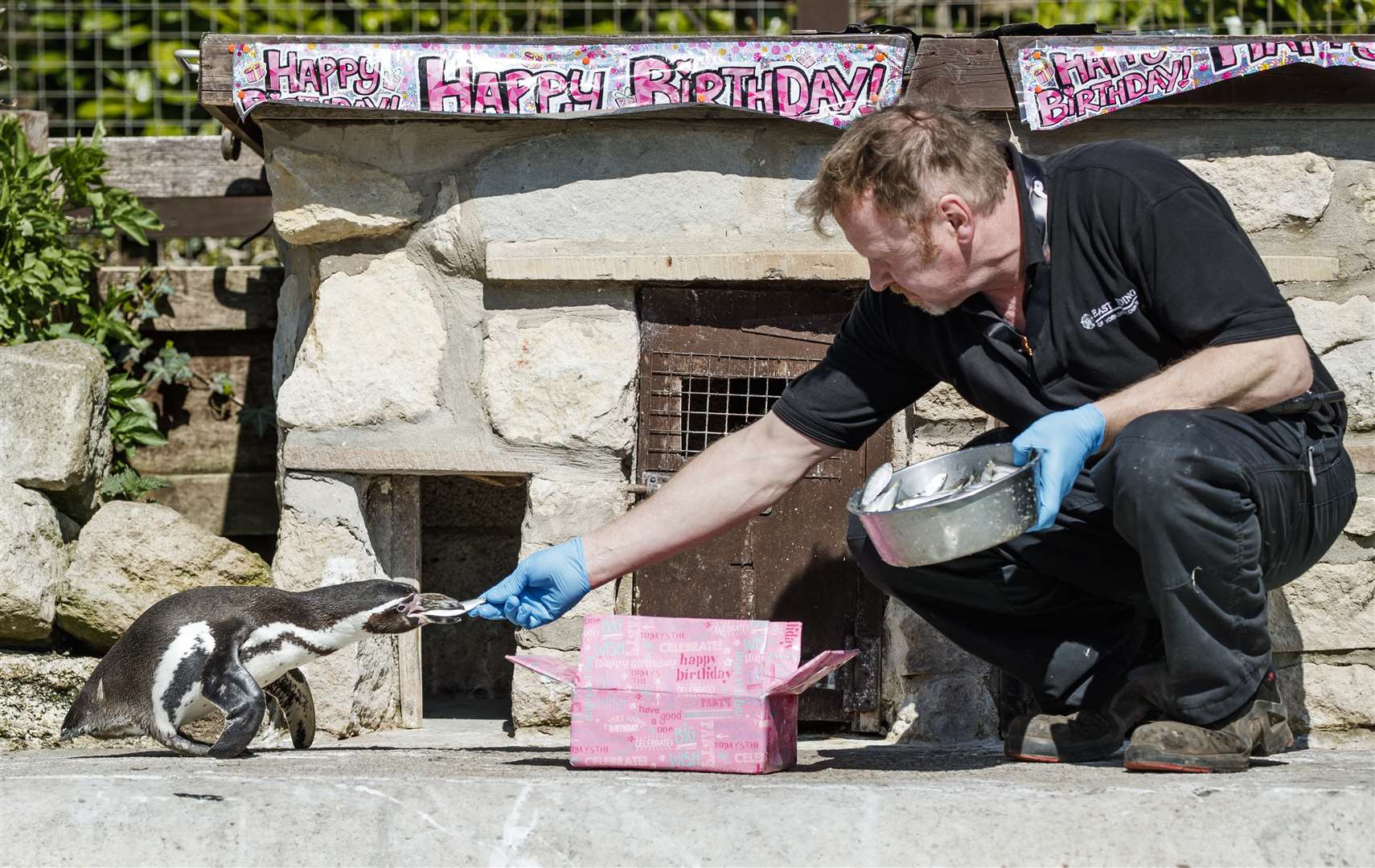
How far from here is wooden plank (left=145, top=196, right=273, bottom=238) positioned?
Answer: 488cm

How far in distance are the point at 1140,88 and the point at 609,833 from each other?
2.38m

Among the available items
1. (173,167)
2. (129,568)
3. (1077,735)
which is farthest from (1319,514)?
(173,167)

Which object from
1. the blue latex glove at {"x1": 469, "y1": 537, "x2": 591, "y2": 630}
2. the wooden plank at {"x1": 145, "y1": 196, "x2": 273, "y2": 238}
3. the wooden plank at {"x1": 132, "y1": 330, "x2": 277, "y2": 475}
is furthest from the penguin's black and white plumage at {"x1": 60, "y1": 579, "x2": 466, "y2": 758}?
the wooden plank at {"x1": 145, "y1": 196, "x2": 273, "y2": 238}

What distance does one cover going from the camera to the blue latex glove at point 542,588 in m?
2.97

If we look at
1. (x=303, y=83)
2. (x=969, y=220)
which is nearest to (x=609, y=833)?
(x=969, y=220)

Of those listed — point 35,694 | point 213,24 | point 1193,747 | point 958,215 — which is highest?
point 213,24

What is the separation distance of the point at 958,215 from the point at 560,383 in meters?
1.40

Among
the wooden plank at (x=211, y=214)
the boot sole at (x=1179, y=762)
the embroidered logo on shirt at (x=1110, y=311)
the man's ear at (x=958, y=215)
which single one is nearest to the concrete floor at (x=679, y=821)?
the boot sole at (x=1179, y=762)

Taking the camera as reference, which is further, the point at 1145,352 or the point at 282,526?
the point at 282,526

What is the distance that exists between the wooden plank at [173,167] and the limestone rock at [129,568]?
134 cm

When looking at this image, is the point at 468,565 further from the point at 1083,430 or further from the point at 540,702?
the point at 1083,430

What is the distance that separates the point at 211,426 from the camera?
4.80 meters

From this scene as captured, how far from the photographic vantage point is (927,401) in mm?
3740

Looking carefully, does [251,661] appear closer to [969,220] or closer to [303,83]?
[303,83]
